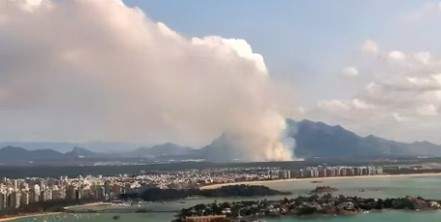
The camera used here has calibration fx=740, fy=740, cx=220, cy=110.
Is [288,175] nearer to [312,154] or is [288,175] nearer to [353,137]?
[312,154]

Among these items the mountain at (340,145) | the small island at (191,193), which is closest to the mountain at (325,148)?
the mountain at (340,145)

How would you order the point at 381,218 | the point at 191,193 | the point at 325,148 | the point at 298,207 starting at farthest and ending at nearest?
the point at 325,148 < the point at 191,193 < the point at 298,207 < the point at 381,218

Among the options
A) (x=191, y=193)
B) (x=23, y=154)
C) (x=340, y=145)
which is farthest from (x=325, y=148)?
(x=191, y=193)

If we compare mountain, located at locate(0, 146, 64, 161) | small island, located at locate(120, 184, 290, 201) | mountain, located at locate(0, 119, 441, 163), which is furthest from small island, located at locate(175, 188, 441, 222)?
mountain, located at locate(0, 146, 64, 161)

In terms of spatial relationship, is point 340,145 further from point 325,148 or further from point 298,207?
point 298,207

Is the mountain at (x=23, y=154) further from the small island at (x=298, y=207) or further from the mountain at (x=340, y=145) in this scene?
the small island at (x=298, y=207)

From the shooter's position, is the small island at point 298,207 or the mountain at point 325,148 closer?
the small island at point 298,207
